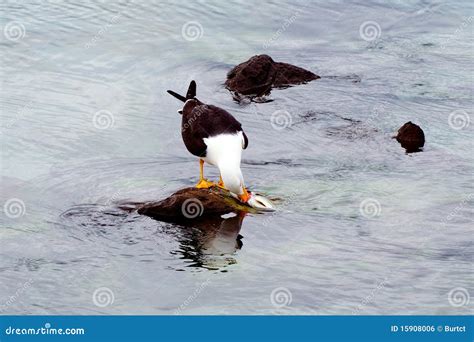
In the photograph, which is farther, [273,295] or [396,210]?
[396,210]

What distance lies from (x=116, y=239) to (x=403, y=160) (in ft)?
20.6

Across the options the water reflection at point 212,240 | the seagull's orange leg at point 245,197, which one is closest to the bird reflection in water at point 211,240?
the water reflection at point 212,240

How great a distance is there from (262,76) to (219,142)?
727cm

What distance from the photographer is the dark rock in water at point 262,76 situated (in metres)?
22.6

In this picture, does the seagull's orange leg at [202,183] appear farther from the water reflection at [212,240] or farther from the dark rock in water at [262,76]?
the dark rock in water at [262,76]

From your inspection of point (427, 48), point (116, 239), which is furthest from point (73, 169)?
point (427, 48)

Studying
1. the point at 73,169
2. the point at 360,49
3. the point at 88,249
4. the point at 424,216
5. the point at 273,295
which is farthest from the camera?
the point at 360,49

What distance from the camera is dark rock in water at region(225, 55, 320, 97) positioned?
2256 centimetres

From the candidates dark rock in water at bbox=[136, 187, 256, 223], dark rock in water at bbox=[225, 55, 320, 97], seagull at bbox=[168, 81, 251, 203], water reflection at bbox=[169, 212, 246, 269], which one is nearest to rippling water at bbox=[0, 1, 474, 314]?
water reflection at bbox=[169, 212, 246, 269]

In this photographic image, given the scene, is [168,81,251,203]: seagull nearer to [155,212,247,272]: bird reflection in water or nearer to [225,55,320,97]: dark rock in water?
[155,212,247,272]: bird reflection in water

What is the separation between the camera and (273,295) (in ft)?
44.2

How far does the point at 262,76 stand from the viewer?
2277 centimetres

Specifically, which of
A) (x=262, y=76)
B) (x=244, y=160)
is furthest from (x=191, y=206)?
(x=262, y=76)

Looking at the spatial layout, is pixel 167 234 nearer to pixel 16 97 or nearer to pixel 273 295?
pixel 273 295
